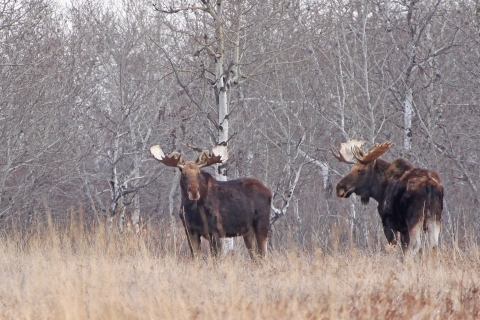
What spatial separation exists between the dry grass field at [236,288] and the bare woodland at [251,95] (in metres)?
1.79

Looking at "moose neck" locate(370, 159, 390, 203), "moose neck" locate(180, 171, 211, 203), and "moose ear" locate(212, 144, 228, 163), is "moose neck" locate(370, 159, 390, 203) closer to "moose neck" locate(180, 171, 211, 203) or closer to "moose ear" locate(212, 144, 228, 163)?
"moose ear" locate(212, 144, 228, 163)

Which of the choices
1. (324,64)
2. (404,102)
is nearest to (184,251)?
(404,102)

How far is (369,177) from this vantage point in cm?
1141

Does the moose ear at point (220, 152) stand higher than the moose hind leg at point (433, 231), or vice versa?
the moose ear at point (220, 152)

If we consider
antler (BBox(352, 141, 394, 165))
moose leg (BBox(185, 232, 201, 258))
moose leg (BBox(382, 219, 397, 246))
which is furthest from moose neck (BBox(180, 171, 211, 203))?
moose leg (BBox(382, 219, 397, 246))

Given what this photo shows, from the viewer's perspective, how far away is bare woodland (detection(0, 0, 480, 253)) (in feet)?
43.9

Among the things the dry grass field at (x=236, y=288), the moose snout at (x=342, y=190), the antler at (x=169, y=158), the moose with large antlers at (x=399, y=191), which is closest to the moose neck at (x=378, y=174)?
the moose with large antlers at (x=399, y=191)

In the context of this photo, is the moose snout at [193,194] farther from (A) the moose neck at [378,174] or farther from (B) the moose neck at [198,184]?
(A) the moose neck at [378,174]

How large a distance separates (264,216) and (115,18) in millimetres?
11733

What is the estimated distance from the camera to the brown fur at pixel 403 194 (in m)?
10.0

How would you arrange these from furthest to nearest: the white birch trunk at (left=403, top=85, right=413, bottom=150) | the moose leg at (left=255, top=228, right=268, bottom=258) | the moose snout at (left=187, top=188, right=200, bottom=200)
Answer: the white birch trunk at (left=403, top=85, right=413, bottom=150) < the moose leg at (left=255, top=228, right=268, bottom=258) < the moose snout at (left=187, top=188, right=200, bottom=200)

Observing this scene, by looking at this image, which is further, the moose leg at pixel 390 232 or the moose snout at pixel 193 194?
the moose snout at pixel 193 194

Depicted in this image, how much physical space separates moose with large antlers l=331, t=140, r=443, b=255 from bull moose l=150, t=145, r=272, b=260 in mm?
1452

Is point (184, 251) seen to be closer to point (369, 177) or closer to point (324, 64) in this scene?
point (369, 177)
